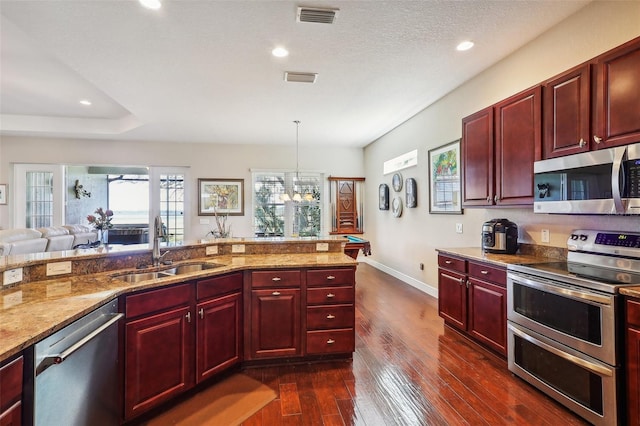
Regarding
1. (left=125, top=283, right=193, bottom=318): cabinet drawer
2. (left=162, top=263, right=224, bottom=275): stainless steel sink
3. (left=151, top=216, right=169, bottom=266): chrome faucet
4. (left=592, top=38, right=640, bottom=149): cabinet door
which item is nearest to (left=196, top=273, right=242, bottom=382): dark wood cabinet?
(left=125, top=283, right=193, bottom=318): cabinet drawer

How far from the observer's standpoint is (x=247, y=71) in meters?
3.46

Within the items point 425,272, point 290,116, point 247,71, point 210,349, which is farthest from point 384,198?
point 210,349

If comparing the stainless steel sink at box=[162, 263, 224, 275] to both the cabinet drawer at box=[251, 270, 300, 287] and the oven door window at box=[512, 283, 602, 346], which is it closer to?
the cabinet drawer at box=[251, 270, 300, 287]

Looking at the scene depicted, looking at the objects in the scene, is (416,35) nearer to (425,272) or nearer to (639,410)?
(639,410)

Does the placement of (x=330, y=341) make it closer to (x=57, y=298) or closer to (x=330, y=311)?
(x=330, y=311)

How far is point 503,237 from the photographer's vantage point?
2.91 metres

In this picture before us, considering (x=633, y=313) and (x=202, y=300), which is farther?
(x=202, y=300)

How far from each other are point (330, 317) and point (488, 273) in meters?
1.43

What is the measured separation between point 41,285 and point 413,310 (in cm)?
370

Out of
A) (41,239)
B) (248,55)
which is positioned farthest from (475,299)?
(41,239)

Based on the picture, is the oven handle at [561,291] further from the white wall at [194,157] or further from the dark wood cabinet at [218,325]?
the white wall at [194,157]

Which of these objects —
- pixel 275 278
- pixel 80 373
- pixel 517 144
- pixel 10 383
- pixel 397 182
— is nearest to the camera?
pixel 10 383

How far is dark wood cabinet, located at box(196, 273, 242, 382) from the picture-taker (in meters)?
2.21

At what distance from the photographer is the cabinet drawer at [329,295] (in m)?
2.63
